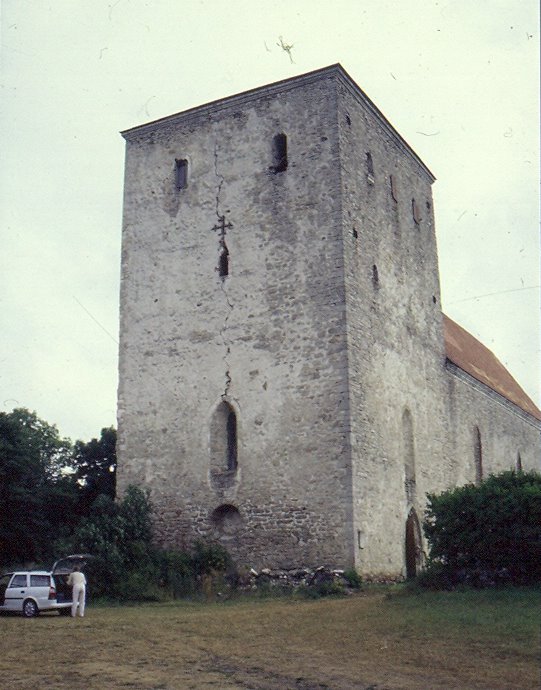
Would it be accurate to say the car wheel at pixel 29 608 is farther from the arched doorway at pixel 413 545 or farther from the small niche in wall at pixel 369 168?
the small niche in wall at pixel 369 168

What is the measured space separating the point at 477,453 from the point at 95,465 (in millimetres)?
16292

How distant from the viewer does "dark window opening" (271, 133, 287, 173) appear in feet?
77.1

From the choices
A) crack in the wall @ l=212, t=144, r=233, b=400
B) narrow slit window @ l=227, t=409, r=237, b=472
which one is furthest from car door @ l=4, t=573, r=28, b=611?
crack in the wall @ l=212, t=144, r=233, b=400

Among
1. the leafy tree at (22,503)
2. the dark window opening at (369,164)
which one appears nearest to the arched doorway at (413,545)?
the dark window opening at (369,164)

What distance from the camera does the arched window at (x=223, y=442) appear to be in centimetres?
2216

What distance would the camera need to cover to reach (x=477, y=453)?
29766 millimetres

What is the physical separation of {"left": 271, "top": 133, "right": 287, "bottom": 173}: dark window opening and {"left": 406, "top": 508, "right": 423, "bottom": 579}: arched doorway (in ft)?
34.1

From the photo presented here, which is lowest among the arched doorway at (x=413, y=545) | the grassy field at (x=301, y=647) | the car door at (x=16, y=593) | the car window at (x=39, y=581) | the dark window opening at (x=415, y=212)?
the grassy field at (x=301, y=647)

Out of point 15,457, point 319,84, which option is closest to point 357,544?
point 319,84

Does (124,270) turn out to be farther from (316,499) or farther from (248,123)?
(316,499)

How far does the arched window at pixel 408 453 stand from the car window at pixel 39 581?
1016cm

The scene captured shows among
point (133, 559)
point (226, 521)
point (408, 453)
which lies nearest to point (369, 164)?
point (408, 453)

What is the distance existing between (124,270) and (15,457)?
9889 millimetres

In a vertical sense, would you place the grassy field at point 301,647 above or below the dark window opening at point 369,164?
below
